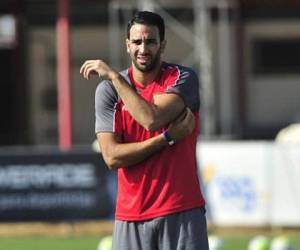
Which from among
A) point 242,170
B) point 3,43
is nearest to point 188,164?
point 242,170

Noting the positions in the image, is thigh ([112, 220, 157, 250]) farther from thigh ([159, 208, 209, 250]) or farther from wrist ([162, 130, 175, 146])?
wrist ([162, 130, 175, 146])

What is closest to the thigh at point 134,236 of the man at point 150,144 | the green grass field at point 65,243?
the man at point 150,144

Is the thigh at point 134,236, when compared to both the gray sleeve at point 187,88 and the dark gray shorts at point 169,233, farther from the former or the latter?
the gray sleeve at point 187,88

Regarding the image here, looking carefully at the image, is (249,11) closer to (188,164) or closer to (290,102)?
(290,102)

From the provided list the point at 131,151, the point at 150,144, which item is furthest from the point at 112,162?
the point at 150,144

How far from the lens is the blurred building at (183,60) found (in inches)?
1219

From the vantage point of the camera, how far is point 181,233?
5.56 m

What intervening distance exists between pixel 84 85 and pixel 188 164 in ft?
90.9

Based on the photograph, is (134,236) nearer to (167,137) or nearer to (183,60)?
(167,137)

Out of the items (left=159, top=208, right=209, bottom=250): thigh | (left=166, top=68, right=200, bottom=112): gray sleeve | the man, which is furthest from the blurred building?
(left=159, top=208, right=209, bottom=250): thigh

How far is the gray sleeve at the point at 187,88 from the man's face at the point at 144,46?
0.60 ft

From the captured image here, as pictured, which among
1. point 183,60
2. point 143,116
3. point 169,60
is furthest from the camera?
point 169,60

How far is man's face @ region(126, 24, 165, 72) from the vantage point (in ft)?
18.0

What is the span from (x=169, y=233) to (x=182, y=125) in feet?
1.82
